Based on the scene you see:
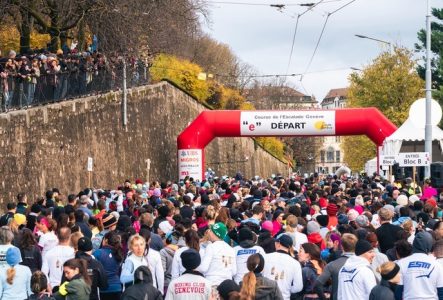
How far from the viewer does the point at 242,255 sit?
12.3 metres

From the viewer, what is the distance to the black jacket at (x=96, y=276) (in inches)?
471

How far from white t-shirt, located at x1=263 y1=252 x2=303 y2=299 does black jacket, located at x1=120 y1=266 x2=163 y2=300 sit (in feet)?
→ 4.54

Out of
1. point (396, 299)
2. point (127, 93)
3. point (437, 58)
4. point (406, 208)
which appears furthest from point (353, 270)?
point (437, 58)

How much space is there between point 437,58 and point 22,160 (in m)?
38.5

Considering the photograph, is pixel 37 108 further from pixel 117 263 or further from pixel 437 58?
pixel 437 58

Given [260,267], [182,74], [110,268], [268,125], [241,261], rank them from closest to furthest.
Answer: [260,267]
[241,261]
[110,268]
[268,125]
[182,74]

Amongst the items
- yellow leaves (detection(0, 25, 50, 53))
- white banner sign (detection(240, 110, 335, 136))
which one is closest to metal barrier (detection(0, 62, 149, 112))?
yellow leaves (detection(0, 25, 50, 53))

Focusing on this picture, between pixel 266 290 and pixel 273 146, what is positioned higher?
pixel 273 146

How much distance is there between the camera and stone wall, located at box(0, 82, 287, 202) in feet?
90.2

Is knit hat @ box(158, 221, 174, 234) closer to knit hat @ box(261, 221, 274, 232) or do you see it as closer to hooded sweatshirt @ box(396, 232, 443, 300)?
knit hat @ box(261, 221, 274, 232)

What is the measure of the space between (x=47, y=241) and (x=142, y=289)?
14.0 feet

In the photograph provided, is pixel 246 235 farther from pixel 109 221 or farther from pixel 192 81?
pixel 192 81

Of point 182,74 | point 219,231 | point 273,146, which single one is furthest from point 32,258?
point 273,146

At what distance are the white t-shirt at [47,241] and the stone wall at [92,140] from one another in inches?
465
